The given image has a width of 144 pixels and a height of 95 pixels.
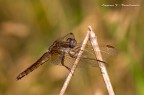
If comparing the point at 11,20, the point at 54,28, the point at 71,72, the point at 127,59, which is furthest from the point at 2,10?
the point at 71,72

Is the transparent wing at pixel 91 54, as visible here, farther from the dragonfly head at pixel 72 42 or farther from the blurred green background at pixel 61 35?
the blurred green background at pixel 61 35

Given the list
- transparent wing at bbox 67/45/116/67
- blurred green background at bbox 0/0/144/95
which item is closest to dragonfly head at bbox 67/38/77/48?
transparent wing at bbox 67/45/116/67

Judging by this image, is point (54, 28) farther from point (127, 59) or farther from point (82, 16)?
point (127, 59)

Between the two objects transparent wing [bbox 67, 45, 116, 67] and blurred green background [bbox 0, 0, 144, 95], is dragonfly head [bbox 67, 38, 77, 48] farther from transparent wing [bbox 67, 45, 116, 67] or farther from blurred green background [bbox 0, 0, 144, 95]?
blurred green background [bbox 0, 0, 144, 95]

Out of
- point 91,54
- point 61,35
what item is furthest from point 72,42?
point 61,35

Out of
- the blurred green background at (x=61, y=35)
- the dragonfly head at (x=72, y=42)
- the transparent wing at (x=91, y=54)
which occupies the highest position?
the dragonfly head at (x=72, y=42)

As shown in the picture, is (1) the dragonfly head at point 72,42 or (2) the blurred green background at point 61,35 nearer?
(1) the dragonfly head at point 72,42

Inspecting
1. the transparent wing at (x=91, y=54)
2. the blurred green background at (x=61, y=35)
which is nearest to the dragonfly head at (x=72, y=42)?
the transparent wing at (x=91, y=54)

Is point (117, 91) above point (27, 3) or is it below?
below

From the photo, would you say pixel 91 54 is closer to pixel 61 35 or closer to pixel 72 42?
pixel 72 42
